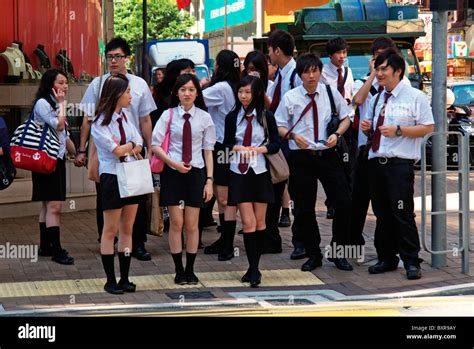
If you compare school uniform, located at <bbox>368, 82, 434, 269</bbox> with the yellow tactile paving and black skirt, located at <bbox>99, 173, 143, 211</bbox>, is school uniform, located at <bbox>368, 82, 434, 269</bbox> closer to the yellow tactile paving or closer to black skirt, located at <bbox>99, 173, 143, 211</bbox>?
the yellow tactile paving

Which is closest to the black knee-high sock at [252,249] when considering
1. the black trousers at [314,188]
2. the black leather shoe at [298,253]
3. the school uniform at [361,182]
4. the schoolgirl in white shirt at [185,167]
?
the schoolgirl in white shirt at [185,167]

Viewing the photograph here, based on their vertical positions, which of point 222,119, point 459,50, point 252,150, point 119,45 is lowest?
point 252,150

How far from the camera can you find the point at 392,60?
960 cm

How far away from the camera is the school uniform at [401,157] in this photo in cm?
954

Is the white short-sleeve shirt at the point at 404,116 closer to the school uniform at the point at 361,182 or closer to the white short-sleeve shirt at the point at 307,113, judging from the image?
the school uniform at the point at 361,182

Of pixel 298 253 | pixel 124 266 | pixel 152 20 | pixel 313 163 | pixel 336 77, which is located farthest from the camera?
pixel 152 20

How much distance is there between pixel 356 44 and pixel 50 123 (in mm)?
12054

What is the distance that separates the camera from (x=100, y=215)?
34.8ft

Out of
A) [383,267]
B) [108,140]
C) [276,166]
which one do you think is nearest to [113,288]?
[108,140]

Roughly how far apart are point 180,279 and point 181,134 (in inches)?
49.9

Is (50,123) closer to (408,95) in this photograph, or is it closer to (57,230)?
(57,230)

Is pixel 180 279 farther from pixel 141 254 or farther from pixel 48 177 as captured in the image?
pixel 48 177

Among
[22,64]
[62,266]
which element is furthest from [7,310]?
[22,64]

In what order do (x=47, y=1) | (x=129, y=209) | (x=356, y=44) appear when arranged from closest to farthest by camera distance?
(x=129, y=209), (x=47, y=1), (x=356, y=44)
